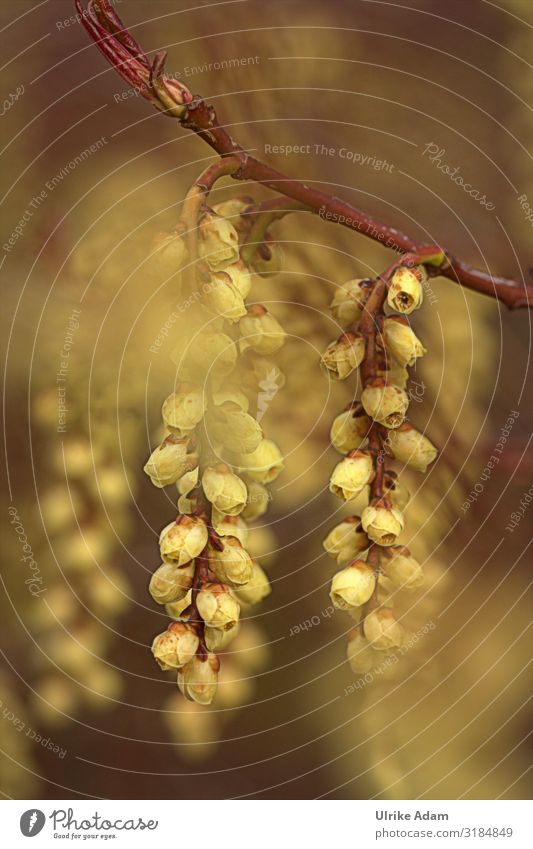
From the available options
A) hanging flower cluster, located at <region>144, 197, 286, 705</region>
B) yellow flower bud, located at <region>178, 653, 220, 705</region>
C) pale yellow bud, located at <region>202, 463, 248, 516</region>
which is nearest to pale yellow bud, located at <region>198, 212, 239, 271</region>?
hanging flower cluster, located at <region>144, 197, 286, 705</region>

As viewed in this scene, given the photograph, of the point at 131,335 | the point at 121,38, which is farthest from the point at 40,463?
the point at 121,38

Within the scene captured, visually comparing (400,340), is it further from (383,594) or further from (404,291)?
(383,594)

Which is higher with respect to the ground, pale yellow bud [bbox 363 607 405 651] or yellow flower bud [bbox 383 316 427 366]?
yellow flower bud [bbox 383 316 427 366]

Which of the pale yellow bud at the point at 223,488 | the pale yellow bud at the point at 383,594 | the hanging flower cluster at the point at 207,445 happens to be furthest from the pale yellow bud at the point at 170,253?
the pale yellow bud at the point at 383,594

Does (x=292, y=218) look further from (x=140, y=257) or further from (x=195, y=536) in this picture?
(x=195, y=536)

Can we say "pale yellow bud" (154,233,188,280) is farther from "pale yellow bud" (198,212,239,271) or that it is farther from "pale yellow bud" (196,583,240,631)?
"pale yellow bud" (196,583,240,631)

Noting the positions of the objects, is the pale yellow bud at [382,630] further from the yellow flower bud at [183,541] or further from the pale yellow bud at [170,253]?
the pale yellow bud at [170,253]

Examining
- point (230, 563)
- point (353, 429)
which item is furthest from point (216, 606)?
point (353, 429)
